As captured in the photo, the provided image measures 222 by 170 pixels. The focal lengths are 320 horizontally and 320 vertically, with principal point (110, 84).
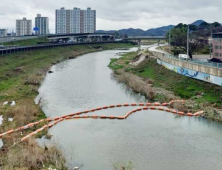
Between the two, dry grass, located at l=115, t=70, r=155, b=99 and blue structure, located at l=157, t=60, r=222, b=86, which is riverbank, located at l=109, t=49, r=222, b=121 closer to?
dry grass, located at l=115, t=70, r=155, b=99

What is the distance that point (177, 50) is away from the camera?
250ft

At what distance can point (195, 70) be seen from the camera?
42.4 m

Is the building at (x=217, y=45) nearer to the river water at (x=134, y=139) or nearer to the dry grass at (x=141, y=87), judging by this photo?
the dry grass at (x=141, y=87)

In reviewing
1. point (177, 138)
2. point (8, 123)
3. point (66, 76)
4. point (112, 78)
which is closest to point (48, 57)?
point (66, 76)

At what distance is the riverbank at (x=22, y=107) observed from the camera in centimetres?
2033

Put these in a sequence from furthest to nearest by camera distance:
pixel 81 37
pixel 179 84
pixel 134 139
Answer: pixel 81 37, pixel 179 84, pixel 134 139

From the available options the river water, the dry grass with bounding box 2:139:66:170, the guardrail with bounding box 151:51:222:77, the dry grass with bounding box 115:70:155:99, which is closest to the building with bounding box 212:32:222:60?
the guardrail with bounding box 151:51:222:77

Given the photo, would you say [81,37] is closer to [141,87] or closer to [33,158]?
[141,87]

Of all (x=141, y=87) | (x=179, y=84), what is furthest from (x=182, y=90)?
(x=141, y=87)

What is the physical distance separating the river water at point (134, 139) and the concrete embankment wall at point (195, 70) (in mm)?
7537

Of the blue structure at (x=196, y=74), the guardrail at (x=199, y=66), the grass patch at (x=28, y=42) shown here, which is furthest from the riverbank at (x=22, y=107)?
the guardrail at (x=199, y=66)

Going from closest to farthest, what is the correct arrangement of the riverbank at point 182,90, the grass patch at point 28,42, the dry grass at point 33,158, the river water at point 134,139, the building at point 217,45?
1. the dry grass at point 33,158
2. the river water at point 134,139
3. the riverbank at point 182,90
4. the building at point 217,45
5. the grass patch at point 28,42

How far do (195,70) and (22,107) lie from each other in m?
22.9

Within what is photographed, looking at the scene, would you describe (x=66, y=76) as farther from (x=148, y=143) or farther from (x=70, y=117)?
(x=148, y=143)
